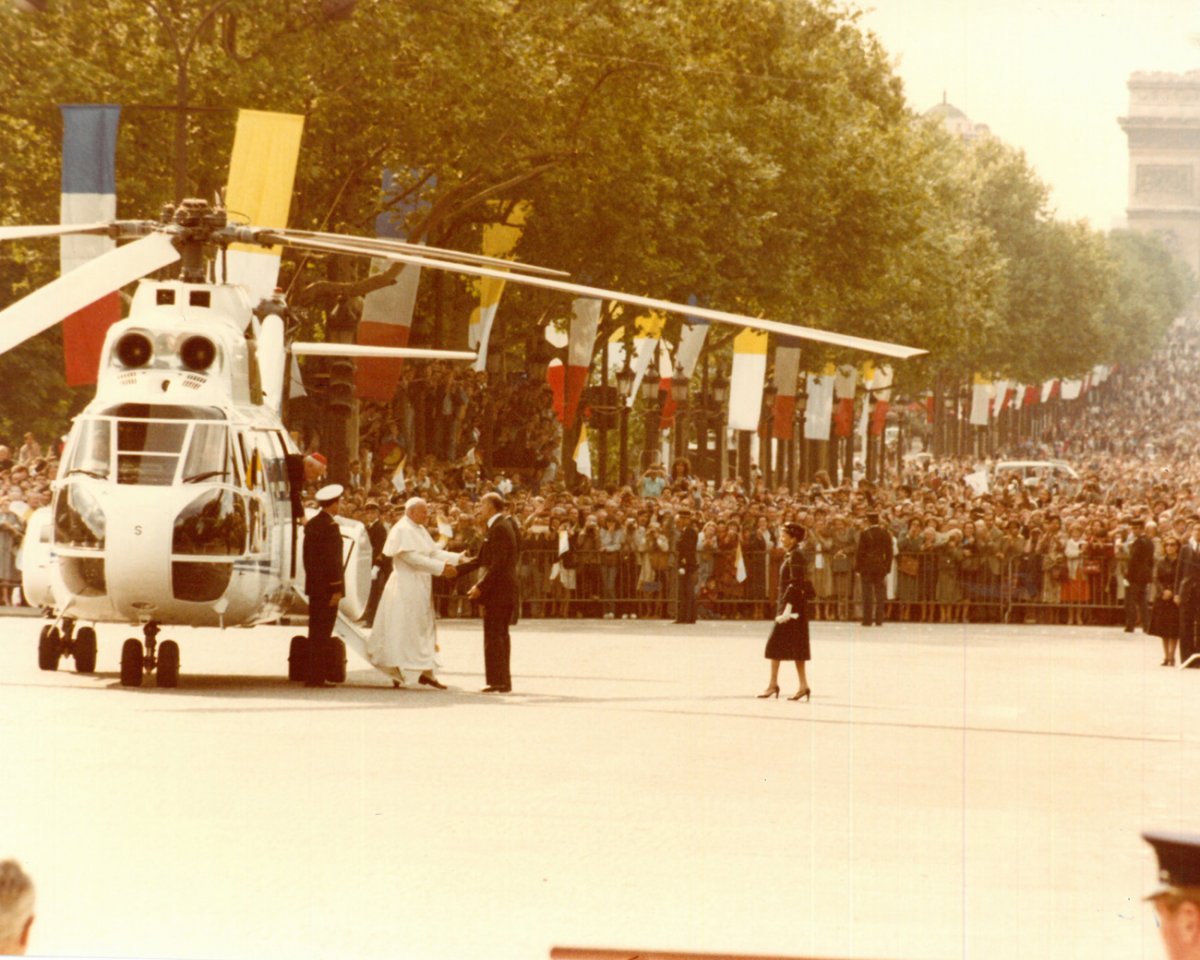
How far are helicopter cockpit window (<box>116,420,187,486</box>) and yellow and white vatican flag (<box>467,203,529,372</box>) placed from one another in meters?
17.6

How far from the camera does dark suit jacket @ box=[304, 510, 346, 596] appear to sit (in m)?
20.0

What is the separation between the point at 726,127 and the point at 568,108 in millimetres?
6186

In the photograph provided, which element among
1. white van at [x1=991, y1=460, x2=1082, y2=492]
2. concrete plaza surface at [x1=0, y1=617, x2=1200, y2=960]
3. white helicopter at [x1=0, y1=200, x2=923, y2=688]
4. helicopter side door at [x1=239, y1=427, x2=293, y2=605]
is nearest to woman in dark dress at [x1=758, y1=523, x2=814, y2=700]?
concrete plaza surface at [x1=0, y1=617, x2=1200, y2=960]

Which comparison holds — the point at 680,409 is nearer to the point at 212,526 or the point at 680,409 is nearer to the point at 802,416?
the point at 802,416

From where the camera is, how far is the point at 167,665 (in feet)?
63.1

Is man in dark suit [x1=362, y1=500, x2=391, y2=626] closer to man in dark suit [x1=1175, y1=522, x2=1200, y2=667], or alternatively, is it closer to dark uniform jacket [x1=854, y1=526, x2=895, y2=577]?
dark uniform jacket [x1=854, y1=526, x2=895, y2=577]

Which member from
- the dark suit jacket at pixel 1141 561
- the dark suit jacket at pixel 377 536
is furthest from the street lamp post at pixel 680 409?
the dark suit jacket at pixel 377 536

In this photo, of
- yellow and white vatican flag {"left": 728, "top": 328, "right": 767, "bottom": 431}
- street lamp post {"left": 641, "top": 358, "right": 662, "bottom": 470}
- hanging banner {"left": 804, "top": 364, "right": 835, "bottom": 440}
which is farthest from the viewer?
hanging banner {"left": 804, "top": 364, "right": 835, "bottom": 440}

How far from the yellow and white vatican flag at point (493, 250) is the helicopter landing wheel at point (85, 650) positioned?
16.4 meters

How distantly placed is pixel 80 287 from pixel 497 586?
467 cm

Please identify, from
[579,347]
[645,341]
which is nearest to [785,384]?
[645,341]

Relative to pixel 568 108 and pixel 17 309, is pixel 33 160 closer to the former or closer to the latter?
pixel 568 108

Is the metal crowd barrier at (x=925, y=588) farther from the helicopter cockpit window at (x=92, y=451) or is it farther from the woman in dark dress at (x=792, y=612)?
the helicopter cockpit window at (x=92, y=451)

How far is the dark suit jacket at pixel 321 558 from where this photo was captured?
20.0 meters
